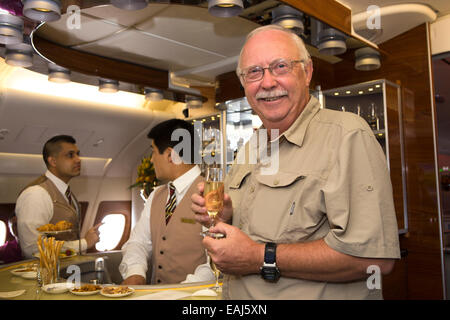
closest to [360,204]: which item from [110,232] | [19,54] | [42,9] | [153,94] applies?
[42,9]

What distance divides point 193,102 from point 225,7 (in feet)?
10.2

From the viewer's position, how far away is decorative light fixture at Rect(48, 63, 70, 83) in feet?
13.7

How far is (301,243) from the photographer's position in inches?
42.9

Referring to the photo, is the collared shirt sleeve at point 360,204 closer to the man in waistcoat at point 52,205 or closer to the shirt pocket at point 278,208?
the shirt pocket at point 278,208

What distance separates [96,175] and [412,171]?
448cm

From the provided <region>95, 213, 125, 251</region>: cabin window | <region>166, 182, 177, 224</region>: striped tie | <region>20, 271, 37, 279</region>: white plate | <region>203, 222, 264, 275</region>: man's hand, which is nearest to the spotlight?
<region>95, 213, 125, 251</region>: cabin window

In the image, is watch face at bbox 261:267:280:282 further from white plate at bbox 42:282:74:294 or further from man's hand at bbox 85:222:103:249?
man's hand at bbox 85:222:103:249

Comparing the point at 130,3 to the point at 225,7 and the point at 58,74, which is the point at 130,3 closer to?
the point at 225,7

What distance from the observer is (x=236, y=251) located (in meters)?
1.10

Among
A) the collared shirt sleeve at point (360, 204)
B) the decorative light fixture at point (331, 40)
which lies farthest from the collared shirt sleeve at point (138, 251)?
the decorative light fixture at point (331, 40)

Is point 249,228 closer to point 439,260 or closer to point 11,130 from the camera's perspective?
point 439,260

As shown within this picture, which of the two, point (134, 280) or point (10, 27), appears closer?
point (134, 280)

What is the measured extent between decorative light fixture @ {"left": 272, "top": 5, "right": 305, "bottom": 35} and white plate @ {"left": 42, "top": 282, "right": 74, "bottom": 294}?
204cm
